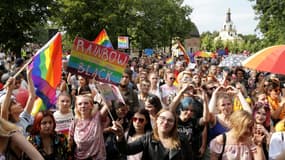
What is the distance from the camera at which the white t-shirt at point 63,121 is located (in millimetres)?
6090

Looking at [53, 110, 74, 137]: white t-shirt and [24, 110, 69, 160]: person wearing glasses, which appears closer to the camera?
[24, 110, 69, 160]: person wearing glasses

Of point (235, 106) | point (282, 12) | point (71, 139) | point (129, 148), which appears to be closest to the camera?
point (129, 148)

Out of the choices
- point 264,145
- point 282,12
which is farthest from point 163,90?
point 282,12

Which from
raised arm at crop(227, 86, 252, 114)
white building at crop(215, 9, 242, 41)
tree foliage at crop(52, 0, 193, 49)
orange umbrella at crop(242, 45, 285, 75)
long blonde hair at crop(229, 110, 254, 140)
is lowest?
long blonde hair at crop(229, 110, 254, 140)

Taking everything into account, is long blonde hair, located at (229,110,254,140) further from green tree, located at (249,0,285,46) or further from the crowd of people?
green tree, located at (249,0,285,46)

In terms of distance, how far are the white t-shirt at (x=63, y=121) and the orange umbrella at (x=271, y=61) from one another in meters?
2.46

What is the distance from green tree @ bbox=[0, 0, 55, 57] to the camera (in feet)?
80.4

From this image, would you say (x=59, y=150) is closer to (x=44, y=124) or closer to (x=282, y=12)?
(x=44, y=124)

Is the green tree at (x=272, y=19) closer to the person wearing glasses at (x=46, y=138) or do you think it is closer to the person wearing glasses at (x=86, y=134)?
the person wearing glasses at (x=86, y=134)

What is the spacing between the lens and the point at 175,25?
6475 centimetres

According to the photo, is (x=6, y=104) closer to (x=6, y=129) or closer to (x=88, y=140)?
(x=88, y=140)

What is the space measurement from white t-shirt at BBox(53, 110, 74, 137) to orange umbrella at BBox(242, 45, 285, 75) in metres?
2.46

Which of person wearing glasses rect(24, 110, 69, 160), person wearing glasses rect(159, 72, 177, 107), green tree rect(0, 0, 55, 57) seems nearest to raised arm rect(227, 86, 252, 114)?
person wearing glasses rect(159, 72, 177, 107)

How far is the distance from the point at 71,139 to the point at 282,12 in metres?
37.4
